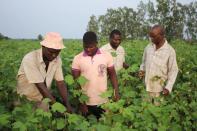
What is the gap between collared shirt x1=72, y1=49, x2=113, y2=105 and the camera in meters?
4.49

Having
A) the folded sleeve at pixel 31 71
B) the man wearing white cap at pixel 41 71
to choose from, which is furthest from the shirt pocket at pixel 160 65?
the folded sleeve at pixel 31 71

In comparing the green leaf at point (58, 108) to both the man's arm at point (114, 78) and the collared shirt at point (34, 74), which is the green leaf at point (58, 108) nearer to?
the collared shirt at point (34, 74)

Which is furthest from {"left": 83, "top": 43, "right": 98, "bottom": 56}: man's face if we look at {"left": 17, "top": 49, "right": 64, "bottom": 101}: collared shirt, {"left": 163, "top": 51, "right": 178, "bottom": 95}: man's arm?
{"left": 163, "top": 51, "right": 178, "bottom": 95}: man's arm

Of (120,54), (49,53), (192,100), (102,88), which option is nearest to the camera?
(49,53)

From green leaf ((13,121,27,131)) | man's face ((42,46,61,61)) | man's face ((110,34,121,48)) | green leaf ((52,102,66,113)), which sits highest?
man's face ((110,34,121,48))

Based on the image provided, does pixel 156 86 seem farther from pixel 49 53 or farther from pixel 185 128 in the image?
pixel 49 53

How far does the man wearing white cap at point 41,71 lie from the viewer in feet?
12.6

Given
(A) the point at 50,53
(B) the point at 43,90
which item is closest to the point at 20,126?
(B) the point at 43,90

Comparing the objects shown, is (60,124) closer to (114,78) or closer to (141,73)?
(114,78)

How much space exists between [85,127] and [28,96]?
3.51 ft

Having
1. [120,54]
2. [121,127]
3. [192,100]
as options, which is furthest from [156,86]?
[121,127]

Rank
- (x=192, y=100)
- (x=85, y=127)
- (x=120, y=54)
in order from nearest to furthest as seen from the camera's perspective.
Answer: (x=85, y=127), (x=192, y=100), (x=120, y=54)

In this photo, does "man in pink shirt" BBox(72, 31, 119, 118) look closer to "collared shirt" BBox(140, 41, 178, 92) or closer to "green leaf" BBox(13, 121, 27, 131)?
"collared shirt" BBox(140, 41, 178, 92)

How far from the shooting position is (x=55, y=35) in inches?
155
